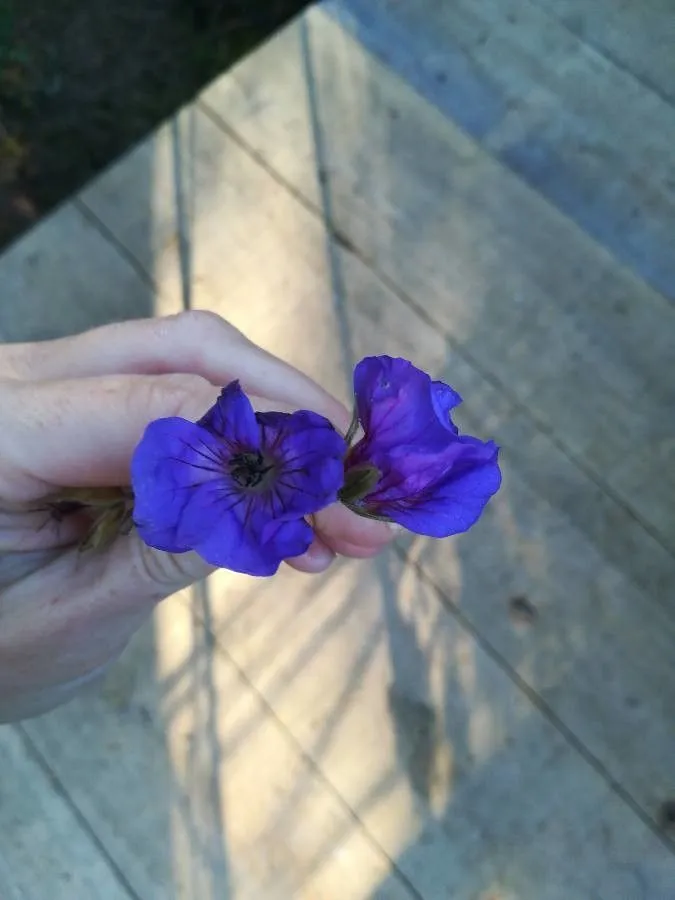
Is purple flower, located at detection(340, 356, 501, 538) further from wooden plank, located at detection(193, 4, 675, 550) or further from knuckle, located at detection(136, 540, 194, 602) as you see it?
wooden plank, located at detection(193, 4, 675, 550)

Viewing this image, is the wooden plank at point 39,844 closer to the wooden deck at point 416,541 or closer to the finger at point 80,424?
the wooden deck at point 416,541

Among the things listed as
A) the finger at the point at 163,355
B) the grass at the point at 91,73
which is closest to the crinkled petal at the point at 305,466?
the finger at the point at 163,355

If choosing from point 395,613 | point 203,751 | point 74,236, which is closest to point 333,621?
point 395,613

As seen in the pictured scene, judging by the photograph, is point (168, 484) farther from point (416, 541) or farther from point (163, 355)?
point (416, 541)

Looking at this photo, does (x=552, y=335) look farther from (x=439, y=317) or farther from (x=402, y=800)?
(x=402, y=800)

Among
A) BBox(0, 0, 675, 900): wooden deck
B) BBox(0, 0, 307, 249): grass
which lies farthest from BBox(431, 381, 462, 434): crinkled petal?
BBox(0, 0, 307, 249): grass

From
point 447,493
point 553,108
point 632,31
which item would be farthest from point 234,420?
point 632,31

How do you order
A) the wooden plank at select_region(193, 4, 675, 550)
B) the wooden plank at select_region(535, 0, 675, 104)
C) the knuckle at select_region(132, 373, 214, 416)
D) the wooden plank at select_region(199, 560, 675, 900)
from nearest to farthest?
the knuckle at select_region(132, 373, 214, 416) → the wooden plank at select_region(199, 560, 675, 900) → the wooden plank at select_region(193, 4, 675, 550) → the wooden plank at select_region(535, 0, 675, 104)
